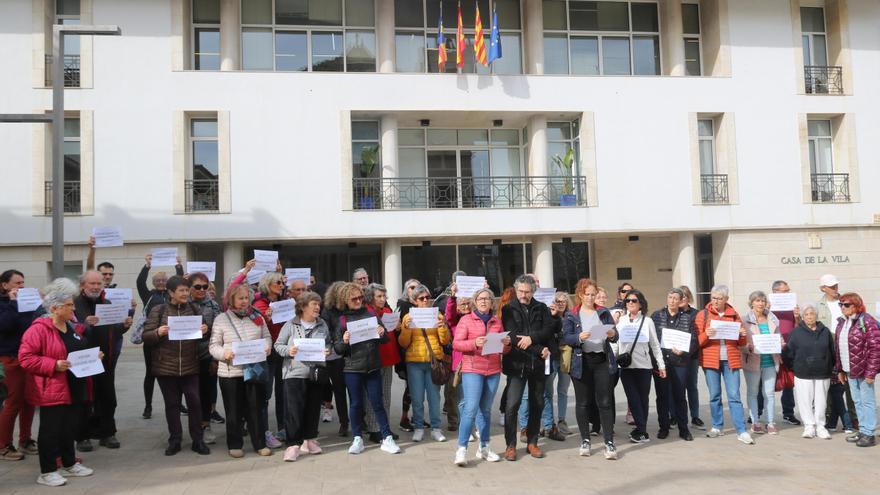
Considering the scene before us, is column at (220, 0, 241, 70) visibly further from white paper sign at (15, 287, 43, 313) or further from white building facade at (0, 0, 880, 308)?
white paper sign at (15, 287, 43, 313)

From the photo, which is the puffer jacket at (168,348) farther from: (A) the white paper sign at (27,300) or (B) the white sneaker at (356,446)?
(B) the white sneaker at (356,446)

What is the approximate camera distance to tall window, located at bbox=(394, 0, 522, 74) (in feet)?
62.2

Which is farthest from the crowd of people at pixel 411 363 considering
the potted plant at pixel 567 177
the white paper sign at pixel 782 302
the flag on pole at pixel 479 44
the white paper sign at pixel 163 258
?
the flag on pole at pixel 479 44

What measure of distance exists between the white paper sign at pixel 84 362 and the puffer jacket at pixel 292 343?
68.0 inches

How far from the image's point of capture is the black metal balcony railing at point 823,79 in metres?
19.3

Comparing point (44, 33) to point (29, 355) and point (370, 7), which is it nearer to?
point (370, 7)

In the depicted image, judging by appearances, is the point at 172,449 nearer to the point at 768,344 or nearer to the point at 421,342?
the point at 421,342

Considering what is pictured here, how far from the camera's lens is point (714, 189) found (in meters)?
18.9

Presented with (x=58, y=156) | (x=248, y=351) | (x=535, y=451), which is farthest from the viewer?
(x=58, y=156)

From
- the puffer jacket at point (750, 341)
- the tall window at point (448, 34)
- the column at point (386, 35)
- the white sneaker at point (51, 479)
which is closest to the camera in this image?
the white sneaker at point (51, 479)

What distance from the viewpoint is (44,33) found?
656 inches

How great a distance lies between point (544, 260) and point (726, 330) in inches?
407

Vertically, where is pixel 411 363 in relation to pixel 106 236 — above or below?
below

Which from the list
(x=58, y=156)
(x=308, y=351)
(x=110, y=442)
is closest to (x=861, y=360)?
(x=308, y=351)
